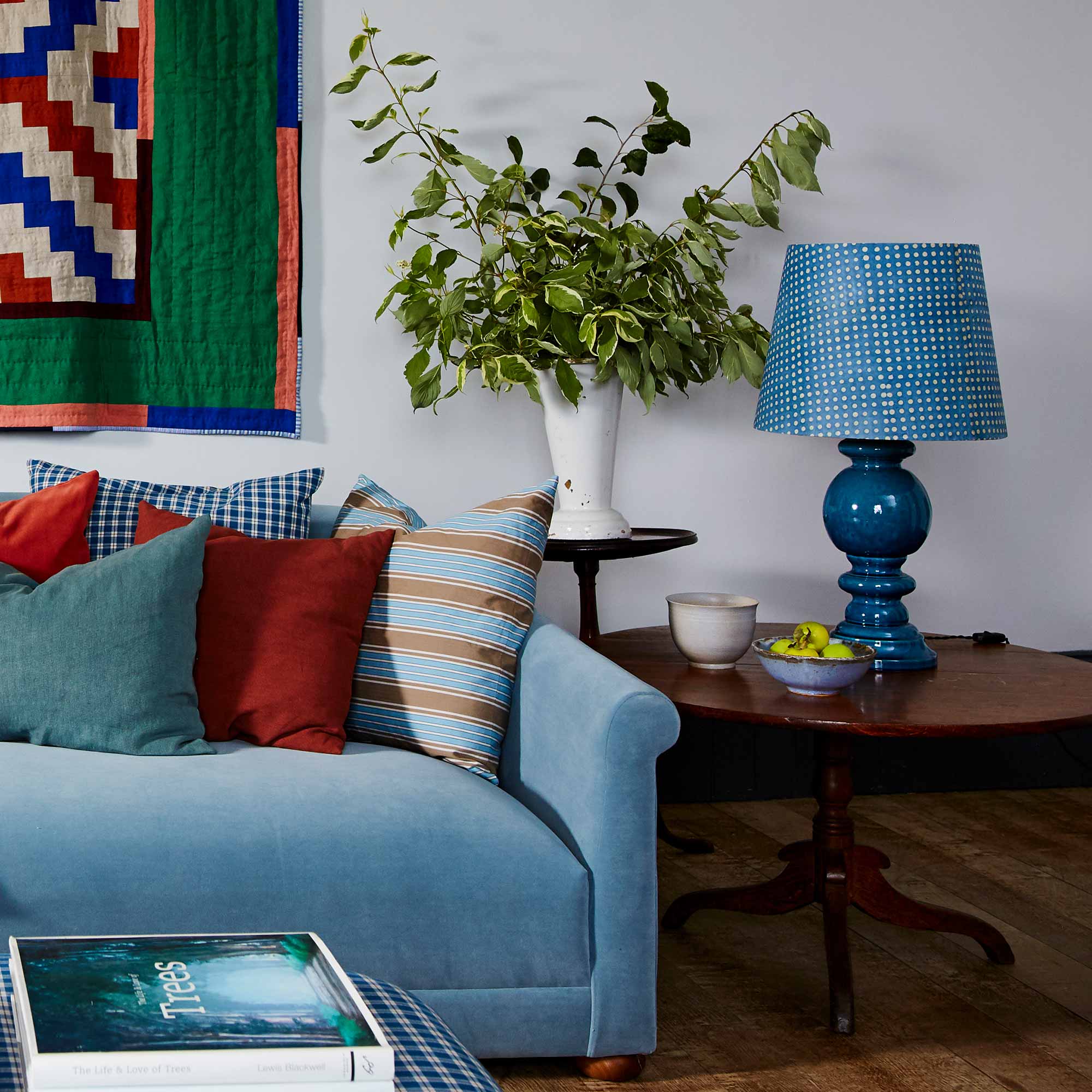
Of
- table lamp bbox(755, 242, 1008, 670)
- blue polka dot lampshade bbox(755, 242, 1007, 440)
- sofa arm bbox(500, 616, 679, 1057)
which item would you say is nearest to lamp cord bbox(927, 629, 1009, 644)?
table lamp bbox(755, 242, 1008, 670)

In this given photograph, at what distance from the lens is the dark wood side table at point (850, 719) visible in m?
1.77

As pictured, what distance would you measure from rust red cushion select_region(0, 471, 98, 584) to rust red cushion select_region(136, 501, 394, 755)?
0.81ft

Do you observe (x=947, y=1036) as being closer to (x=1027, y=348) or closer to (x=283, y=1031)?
(x=283, y=1031)

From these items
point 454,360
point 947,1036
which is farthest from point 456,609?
point 947,1036

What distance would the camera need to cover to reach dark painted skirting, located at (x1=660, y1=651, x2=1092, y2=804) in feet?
10.1

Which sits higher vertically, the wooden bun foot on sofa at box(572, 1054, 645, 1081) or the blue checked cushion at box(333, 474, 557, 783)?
the blue checked cushion at box(333, 474, 557, 783)

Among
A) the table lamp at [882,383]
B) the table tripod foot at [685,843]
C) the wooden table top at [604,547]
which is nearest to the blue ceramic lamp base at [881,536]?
the table lamp at [882,383]

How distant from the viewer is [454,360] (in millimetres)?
2586

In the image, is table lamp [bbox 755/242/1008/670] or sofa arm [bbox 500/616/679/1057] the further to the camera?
table lamp [bbox 755/242/1008/670]

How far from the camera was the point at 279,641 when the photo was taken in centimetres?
190

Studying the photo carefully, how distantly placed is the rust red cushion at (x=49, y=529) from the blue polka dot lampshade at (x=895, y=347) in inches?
46.9

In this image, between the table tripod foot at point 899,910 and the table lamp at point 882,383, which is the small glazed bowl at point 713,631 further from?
the table tripod foot at point 899,910

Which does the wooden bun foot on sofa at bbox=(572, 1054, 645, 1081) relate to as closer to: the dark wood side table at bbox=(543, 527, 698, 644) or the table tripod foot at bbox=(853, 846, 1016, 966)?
the table tripod foot at bbox=(853, 846, 1016, 966)

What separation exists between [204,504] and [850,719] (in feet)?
3.75
